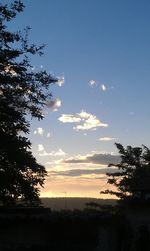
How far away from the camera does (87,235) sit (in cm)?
2308

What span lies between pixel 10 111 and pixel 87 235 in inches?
596

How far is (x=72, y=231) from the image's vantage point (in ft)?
73.2

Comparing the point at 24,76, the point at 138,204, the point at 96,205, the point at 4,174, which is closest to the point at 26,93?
the point at 24,76

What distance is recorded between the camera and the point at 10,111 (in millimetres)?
35781

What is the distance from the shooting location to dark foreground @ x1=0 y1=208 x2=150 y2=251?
20828 mm

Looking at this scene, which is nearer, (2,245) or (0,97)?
(2,245)

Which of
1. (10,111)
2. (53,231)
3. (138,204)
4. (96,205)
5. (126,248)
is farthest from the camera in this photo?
(96,205)

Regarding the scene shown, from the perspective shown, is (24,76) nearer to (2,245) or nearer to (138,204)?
(138,204)

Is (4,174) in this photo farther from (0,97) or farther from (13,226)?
(13,226)

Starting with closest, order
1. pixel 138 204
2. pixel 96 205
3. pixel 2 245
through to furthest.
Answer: pixel 2 245, pixel 138 204, pixel 96 205

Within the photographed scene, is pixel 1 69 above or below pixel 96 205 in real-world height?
above

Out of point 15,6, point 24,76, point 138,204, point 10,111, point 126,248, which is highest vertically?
point 15,6

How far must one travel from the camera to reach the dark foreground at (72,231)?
2083 cm

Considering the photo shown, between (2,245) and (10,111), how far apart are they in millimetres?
16647
